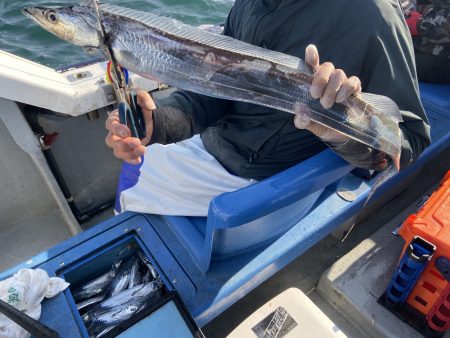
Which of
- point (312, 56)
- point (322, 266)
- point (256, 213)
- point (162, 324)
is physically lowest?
point (322, 266)

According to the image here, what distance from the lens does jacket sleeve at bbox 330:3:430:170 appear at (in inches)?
55.0

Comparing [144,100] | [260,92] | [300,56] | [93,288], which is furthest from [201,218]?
[300,56]

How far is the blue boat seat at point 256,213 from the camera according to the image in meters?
1.25

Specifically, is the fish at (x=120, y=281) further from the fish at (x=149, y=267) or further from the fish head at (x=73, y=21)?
the fish head at (x=73, y=21)

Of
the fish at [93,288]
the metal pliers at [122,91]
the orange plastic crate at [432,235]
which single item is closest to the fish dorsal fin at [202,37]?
the metal pliers at [122,91]

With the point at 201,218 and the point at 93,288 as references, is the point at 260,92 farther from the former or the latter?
the point at 93,288

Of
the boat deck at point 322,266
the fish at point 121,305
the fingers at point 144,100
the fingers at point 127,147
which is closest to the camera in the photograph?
the fingers at point 127,147

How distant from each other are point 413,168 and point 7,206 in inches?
114

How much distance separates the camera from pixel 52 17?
41.9 inches

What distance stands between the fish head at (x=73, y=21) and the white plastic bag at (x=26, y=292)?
41.0 inches

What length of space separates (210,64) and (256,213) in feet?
1.87

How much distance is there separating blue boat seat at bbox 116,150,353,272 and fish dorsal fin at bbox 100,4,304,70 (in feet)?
1.47

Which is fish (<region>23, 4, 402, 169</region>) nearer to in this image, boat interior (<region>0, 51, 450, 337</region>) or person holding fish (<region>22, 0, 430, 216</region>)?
person holding fish (<region>22, 0, 430, 216</region>)

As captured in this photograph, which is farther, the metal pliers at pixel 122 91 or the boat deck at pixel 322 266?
the boat deck at pixel 322 266
